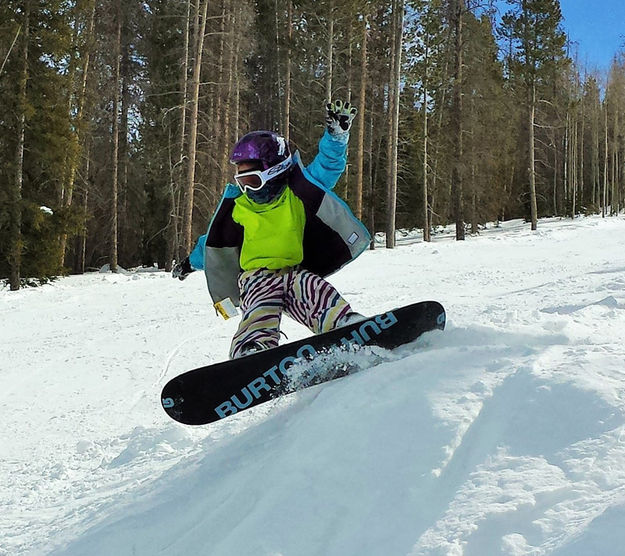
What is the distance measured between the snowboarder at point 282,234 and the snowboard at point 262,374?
389mm

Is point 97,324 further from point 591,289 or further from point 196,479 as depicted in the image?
point 591,289

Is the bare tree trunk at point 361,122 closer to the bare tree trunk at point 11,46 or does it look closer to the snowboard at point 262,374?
the bare tree trunk at point 11,46

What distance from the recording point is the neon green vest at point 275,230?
11.9 feet

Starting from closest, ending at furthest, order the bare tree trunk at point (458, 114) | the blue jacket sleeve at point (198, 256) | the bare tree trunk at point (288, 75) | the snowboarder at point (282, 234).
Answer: the snowboarder at point (282, 234), the blue jacket sleeve at point (198, 256), the bare tree trunk at point (288, 75), the bare tree trunk at point (458, 114)

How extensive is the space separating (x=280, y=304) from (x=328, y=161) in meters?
0.99

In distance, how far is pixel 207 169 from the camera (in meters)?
20.1

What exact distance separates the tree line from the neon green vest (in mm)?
11732

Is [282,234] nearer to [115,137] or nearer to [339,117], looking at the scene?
[339,117]

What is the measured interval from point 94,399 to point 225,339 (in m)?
2.05

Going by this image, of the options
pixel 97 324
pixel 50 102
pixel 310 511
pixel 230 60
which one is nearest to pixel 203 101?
pixel 230 60

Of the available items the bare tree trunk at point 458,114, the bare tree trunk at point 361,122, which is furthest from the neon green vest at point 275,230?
the bare tree trunk at point 458,114

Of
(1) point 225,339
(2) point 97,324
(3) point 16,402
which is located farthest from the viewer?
(2) point 97,324

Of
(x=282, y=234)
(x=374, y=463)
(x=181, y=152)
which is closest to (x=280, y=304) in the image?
(x=282, y=234)

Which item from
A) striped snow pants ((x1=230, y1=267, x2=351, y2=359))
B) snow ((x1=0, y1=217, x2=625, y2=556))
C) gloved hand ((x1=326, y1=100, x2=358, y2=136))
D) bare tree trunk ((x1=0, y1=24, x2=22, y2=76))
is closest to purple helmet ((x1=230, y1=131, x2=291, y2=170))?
gloved hand ((x1=326, y1=100, x2=358, y2=136))
